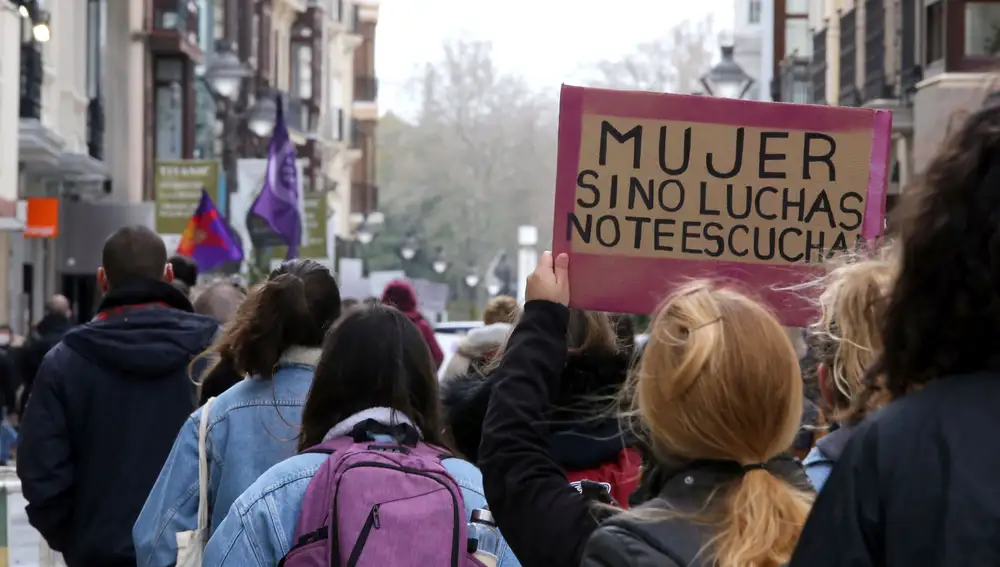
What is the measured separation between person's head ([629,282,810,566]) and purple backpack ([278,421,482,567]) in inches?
50.8

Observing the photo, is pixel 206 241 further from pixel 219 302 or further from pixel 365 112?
pixel 365 112

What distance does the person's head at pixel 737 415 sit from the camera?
3.01 meters

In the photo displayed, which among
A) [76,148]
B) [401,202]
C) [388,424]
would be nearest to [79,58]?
[76,148]

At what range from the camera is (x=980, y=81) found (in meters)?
2.71

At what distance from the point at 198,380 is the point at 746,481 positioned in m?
4.20

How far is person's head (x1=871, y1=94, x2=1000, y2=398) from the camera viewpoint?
244 cm

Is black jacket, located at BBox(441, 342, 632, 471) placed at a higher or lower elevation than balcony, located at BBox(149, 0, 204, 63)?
lower

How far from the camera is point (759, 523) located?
9.84ft

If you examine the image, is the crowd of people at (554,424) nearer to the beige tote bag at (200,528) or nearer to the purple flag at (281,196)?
the beige tote bag at (200,528)

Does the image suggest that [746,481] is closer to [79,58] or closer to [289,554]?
[289,554]

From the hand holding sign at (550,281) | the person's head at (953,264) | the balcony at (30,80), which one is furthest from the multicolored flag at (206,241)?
the person's head at (953,264)

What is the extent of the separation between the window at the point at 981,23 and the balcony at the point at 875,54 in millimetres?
4643

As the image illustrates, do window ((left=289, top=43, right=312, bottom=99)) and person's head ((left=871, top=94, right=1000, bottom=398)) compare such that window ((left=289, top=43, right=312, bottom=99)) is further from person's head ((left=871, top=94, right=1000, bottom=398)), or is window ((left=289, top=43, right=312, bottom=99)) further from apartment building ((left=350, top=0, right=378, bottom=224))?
person's head ((left=871, top=94, right=1000, bottom=398))

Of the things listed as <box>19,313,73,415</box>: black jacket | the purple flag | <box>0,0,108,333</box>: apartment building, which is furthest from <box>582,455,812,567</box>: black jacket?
the purple flag
